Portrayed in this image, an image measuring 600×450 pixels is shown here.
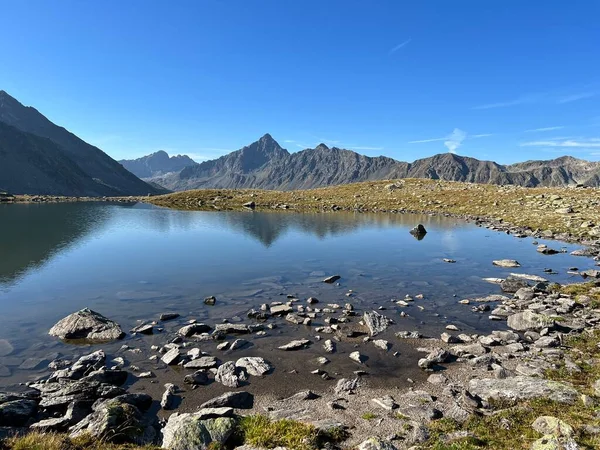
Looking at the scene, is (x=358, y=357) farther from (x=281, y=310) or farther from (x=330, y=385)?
(x=281, y=310)

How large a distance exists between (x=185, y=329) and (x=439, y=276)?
80.2 feet

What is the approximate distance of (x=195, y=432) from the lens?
1099 centimetres

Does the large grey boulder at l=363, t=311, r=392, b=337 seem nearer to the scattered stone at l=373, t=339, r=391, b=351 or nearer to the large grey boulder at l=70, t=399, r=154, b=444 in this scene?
the scattered stone at l=373, t=339, r=391, b=351

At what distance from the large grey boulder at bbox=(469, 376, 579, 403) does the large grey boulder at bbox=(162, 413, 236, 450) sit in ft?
31.8

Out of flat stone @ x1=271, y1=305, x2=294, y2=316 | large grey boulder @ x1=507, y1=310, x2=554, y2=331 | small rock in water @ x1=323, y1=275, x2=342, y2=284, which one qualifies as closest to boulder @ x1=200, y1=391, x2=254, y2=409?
flat stone @ x1=271, y1=305, x2=294, y2=316

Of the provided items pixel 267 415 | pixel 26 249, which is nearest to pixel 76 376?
pixel 267 415

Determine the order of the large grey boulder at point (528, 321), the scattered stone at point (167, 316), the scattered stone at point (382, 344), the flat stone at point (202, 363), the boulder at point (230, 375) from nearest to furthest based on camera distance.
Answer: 1. the boulder at point (230, 375)
2. the flat stone at point (202, 363)
3. the scattered stone at point (382, 344)
4. the large grey boulder at point (528, 321)
5. the scattered stone at point (167, 316)

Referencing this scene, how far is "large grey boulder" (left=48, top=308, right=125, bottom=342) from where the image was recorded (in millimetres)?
19172

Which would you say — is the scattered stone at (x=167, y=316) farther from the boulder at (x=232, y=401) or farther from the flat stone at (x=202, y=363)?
the boulder at (x=232, y=401)

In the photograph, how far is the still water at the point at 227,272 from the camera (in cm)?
2317

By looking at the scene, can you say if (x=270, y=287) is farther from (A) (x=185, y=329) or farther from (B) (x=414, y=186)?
(B) (x=414, y=186)

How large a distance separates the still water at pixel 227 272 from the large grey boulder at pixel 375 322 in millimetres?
1168

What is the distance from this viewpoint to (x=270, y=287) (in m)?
29.6

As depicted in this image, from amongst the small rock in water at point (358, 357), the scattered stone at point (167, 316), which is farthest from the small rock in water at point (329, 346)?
the scattered stone at point (167, 316)
